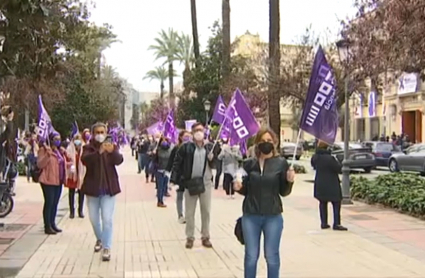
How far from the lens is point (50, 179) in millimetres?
10297

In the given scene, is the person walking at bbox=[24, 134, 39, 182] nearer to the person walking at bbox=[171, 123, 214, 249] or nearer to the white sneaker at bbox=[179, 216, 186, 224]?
the white sneaker at bbox=[179, 216, 186, 224]

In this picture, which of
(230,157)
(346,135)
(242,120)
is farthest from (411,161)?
(242,120)

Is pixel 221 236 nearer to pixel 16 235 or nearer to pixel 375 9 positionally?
pixel 16 235

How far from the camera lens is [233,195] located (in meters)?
16.8

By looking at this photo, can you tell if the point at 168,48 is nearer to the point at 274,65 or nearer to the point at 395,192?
the point at 274,65

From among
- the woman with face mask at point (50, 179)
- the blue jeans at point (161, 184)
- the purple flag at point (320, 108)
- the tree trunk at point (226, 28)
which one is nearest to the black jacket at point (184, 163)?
the purple flag at point (320, 108)

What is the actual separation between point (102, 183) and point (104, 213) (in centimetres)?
40

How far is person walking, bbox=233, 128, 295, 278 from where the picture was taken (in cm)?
594

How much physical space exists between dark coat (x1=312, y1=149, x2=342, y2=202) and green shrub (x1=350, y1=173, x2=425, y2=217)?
2.33 metres

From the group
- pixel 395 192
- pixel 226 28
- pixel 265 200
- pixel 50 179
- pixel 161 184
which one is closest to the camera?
pixel 265 200

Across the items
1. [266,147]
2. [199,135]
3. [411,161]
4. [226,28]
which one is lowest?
[411,161]

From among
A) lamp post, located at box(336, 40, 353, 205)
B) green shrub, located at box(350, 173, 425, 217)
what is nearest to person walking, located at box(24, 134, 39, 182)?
lamp post, located at box(336, 40, 353, 205)

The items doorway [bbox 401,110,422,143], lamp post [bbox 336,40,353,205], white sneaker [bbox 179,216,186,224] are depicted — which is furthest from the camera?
doorway [bbox 401,110,422,143]

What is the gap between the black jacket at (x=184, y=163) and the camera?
29.7ft
